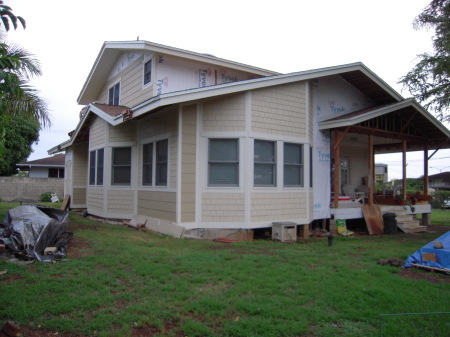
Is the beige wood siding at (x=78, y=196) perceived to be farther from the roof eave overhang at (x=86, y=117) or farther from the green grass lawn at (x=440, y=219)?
the green grass lawn at (x=440, y=219)

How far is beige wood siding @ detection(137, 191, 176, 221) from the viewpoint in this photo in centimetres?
955

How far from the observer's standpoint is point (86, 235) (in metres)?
8.90

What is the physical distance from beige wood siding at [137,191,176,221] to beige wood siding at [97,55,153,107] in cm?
315

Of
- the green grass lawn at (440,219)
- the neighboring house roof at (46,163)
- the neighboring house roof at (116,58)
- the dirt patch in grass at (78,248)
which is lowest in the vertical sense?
the green grass lawn at (440,219)

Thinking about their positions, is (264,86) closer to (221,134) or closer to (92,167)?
(221,134)

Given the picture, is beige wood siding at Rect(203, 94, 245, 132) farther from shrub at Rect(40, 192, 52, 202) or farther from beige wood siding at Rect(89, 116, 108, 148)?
shrub at Rect(40, 192, 52, 202)

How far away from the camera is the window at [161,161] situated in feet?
33.2

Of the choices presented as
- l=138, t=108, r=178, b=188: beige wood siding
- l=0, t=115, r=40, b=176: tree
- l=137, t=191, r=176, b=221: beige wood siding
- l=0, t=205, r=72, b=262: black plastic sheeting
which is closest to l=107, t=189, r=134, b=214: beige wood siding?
l=137, t=191, r=176, b=221: beige wood siding

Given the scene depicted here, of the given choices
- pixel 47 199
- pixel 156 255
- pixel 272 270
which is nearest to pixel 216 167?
pixel 156 255

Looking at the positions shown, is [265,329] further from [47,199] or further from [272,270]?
[47,199]

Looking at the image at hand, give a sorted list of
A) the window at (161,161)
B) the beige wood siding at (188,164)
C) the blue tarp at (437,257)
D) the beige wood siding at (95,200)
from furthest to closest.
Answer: the beige wood siding at (95,200), the window at (161,161), the beige wood siding at (188,164), the blue tarp at (437,257)

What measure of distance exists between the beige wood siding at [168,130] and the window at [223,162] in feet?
3.00

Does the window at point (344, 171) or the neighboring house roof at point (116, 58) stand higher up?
the neighboring house roof at point (116, 58)

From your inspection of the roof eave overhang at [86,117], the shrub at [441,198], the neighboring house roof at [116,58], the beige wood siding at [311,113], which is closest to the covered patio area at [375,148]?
the beige wood siding at [311,113]
